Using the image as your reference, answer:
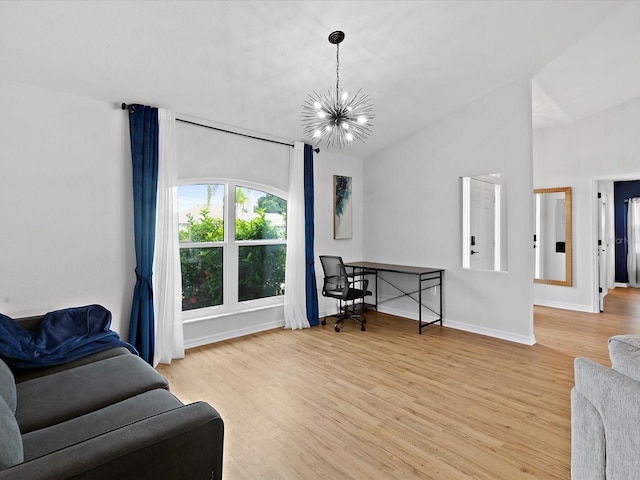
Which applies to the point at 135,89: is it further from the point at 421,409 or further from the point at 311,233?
the point at 421,409

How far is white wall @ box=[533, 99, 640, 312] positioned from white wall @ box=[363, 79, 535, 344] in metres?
2.13

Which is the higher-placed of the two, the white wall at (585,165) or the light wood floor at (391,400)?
the white wall at (585,165)

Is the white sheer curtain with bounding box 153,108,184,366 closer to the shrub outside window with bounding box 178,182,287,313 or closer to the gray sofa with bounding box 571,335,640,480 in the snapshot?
the shrub outside window with bounding box 178,182,287,313

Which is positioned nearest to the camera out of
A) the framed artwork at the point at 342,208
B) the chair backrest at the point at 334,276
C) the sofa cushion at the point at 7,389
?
the sofa cushion at the point at 7,389

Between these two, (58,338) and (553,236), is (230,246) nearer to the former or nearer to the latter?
(58,338)

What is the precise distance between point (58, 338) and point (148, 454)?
5.88 ft

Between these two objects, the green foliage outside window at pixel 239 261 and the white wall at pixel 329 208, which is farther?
the white wall at pixel 329 208

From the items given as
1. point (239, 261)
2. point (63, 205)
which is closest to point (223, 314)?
point (239, 261)

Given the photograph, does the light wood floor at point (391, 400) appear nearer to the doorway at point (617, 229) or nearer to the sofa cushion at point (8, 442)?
the sofa cushion at point (8, 442)

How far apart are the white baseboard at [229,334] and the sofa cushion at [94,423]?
2.15 metres

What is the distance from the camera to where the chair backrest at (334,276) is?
453cm

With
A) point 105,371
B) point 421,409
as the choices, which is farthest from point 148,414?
point 421,409

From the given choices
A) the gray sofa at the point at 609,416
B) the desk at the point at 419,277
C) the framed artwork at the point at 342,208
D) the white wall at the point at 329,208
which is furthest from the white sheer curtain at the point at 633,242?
the gray sofa at the point at 609,416

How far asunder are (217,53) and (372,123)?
231 cm
